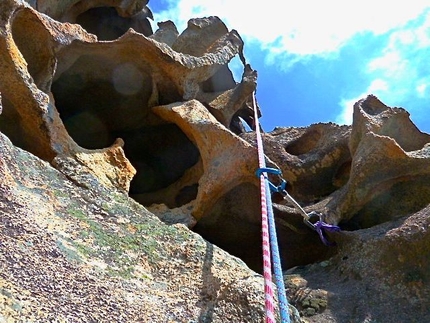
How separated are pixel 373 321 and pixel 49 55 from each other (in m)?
4.90

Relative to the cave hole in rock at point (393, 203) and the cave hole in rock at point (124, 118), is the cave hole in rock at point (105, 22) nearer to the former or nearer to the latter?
the cave hole in rock at point (124, 118)

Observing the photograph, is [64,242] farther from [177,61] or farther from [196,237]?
[177,61]

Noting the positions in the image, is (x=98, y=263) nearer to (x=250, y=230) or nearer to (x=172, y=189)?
(x=250, y=230)

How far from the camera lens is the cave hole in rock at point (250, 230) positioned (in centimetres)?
673

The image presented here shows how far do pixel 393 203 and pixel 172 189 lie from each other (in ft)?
12.3

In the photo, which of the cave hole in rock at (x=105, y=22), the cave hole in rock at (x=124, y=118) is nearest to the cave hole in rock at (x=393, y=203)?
the cave hole in rock at (x=124, y=118)

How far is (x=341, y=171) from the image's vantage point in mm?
7891

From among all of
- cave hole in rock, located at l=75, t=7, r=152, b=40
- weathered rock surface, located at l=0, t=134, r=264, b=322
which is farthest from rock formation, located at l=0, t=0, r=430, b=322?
cave hole in rock, located at l=75, t=7, r=152, b=40

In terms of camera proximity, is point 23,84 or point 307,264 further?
point 307,264

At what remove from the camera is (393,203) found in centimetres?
632

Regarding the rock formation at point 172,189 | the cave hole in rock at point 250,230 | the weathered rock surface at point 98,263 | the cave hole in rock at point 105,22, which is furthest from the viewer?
the cave hole in rock at point 105,22

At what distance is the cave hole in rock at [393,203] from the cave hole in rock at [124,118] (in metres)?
3.17

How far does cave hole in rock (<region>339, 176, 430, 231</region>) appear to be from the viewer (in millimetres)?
6191

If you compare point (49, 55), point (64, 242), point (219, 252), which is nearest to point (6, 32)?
point (49, 55)
